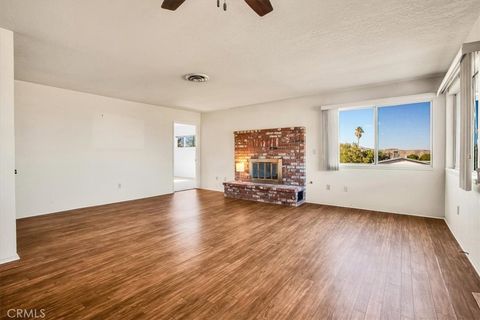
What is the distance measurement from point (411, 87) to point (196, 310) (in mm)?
4980

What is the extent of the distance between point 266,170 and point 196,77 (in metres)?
3.03

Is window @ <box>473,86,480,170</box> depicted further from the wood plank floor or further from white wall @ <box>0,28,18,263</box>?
white wall @ <box>0,28,18,263</box>

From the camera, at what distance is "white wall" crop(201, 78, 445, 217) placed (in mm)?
4039

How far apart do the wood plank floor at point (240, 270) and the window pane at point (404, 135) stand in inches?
46.9

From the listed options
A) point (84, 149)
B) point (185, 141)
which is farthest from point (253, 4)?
point (185, 141)

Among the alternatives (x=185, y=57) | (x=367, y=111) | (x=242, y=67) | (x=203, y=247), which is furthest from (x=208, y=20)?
(x=367, y=111)

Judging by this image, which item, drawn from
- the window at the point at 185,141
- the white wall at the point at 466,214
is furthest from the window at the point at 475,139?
the window at the point at 185,141

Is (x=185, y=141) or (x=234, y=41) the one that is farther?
(x=185, y=141)

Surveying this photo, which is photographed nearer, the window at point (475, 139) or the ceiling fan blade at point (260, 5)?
the ceiling fan blade at point (260, 5)

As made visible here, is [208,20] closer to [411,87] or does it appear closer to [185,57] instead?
[185,57]

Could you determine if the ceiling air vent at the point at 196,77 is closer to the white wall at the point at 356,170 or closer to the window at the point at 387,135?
the white wall at the point at 356,170

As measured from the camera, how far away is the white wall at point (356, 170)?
159 inches

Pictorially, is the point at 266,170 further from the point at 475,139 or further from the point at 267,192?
the point at 475,139

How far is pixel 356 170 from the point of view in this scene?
4.79 m
